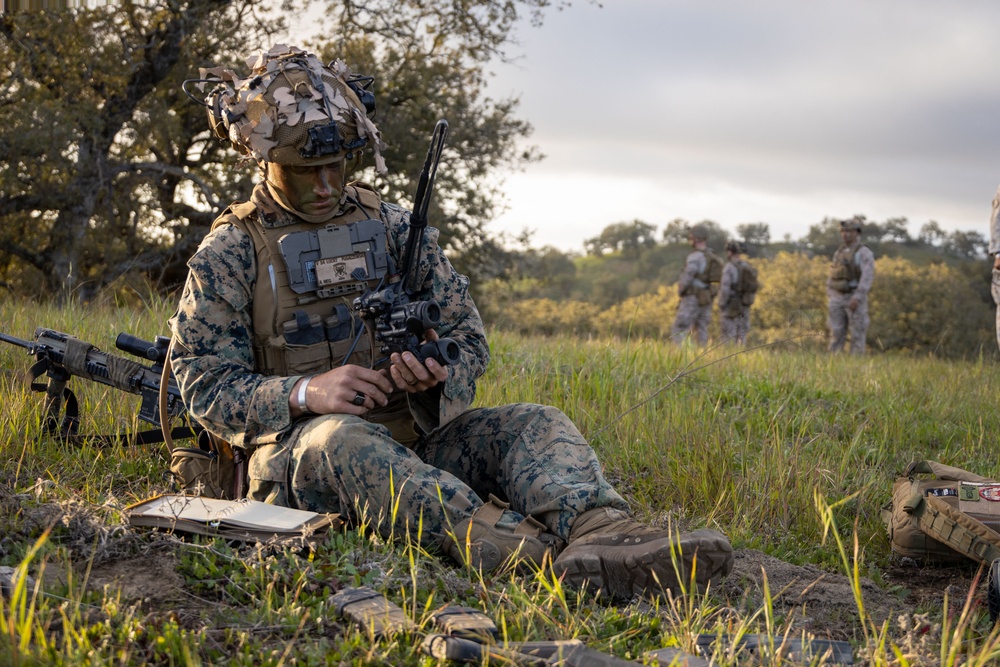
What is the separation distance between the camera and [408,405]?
141 inches

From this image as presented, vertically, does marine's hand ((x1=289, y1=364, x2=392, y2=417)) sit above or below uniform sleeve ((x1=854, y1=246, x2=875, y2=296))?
below

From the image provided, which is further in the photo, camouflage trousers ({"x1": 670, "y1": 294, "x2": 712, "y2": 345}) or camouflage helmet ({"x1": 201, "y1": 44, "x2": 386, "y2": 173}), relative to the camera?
camouflage trousers ({"x1": 670, "y1": 294, "x2": 712, "y2": 345})

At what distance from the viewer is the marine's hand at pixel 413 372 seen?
10.7 feet

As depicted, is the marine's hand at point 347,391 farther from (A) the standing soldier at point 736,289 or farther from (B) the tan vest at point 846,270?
(A) the standing soldier at point 736,289

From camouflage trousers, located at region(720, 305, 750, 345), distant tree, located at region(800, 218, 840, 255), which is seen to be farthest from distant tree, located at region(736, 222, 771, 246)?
camouflage trousers, located at region(720, 305, 750, 345)

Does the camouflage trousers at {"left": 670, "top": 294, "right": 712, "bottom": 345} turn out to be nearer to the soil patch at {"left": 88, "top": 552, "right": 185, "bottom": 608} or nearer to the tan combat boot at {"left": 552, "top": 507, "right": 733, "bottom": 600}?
the tan combat boot at {"left": 552, "top": 507, "right": 733, "bottom": 600}

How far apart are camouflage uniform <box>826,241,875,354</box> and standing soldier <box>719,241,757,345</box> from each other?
135cm

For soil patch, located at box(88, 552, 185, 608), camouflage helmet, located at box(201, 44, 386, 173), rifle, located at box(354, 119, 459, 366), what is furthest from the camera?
camouflage helmet, located at box(201, 44, 386, 173)

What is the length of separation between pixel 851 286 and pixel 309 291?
1371 cm

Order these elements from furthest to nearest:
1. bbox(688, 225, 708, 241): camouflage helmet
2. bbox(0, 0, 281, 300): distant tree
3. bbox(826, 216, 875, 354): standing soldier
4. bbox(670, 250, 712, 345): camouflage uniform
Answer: bbox(688, 225, 708, 241): camouflage helmet, bbox(670, 250, 712, 345): camouflage uniform, bbox(826, 216, 875, 354): standing soldier, bbox(0, 0, 281, 300): distant tree

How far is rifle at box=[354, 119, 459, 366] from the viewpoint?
3266 millimetres

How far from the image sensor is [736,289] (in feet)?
55.0

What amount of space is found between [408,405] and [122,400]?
2031 mm

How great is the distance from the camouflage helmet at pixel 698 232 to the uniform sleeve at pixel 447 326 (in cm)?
1277
